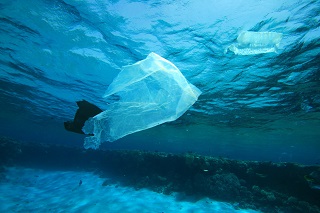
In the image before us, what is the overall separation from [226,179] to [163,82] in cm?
1030

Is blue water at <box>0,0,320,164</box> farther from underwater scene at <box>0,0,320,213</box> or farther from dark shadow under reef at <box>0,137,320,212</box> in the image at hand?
dark shadow under reef at <box>0,137,320,212</box>

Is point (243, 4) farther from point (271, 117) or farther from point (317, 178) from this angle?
point (271, 117)

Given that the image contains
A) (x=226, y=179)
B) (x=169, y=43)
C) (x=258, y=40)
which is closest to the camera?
(x=258, y=40)

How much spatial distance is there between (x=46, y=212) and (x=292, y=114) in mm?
22568

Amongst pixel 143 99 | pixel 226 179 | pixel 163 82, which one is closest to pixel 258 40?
pixel 163 82

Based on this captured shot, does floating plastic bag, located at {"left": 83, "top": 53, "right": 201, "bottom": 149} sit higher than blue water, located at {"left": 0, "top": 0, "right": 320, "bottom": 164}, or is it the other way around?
blue water, located at {"left": 0, "top": 0, "right": 320, "bottom": 164}

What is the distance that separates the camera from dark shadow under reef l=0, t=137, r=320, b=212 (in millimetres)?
10508

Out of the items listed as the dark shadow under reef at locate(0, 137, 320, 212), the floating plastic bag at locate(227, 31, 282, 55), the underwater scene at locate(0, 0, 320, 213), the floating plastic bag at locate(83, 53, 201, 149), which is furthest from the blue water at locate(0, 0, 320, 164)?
the dark shadow under reef at locate(0, 137, 320, 212)

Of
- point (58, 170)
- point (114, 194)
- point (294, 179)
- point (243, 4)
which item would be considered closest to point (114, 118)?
point (243, 4)

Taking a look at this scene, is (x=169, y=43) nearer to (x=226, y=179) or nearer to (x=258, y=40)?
(x=258, y=40)

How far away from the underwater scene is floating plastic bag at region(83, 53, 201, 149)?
3cm

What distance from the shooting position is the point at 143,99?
4613 millimetres

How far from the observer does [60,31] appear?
Result: 329 inches

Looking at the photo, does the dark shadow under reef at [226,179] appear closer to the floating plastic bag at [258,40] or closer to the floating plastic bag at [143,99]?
the floating plastic bag at [258,40]
